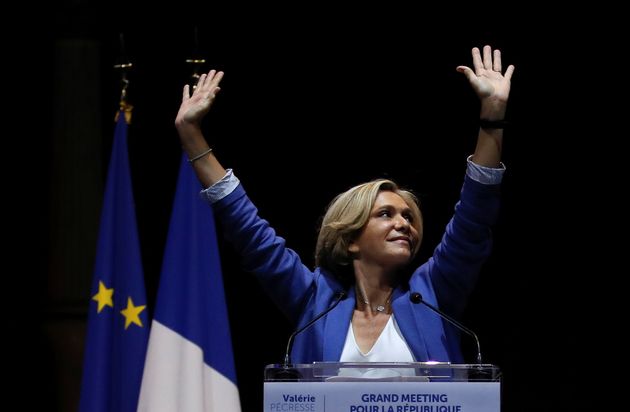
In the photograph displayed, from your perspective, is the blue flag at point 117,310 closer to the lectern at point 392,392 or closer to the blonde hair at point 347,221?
the blonde hair at point 347,221

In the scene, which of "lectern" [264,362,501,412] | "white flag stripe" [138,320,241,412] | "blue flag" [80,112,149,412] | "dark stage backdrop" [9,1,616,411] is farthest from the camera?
"dark stage backdrop" [9,1,616,411]

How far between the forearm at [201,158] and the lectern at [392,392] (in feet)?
2.34

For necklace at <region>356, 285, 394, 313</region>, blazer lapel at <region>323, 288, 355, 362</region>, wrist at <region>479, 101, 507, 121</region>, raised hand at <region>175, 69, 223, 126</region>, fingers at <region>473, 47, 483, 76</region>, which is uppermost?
Answer: fingers at <region>473, 47, 483, 76</region>

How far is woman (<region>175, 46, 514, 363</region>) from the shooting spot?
2.56 metres

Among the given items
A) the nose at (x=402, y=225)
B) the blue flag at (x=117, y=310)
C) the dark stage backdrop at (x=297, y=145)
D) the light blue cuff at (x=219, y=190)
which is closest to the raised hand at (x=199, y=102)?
the light blue cuff at (x=219, y=190)

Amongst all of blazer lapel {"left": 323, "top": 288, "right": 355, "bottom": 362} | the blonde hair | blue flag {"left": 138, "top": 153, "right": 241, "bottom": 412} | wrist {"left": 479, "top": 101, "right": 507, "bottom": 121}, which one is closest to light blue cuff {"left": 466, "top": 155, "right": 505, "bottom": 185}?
wrist {"left": 479, "top": 101, "right": 507, "bottom": 121}

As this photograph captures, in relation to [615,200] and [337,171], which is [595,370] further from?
[337,171]

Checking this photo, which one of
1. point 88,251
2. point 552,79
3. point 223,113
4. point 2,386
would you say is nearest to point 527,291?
point 552,79

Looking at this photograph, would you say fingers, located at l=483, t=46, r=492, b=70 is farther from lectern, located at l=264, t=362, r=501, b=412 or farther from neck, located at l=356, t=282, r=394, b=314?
lectern, located at l=264, t=362, r=501, b=412

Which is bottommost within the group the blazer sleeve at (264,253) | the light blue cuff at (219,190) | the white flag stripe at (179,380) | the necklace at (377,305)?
the white flag stripe at (179,380)

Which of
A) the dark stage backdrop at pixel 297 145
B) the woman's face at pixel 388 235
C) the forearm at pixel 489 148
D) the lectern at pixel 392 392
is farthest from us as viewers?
the dark stage backdrop at pixel 297 145

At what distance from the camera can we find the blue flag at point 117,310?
3.38 meters

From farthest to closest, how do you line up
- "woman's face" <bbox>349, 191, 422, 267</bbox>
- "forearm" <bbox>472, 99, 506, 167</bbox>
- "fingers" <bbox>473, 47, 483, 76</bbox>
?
"woman's face" <bbox>349, 191, 422, 267</bbox>, "fingers" <bbox>473, 47, 483, 76</bbox>, "forearm" <bbox>472, 99, 506, 167</bbox>

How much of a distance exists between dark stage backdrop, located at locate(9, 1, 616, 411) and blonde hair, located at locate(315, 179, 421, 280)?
69 centimetres
